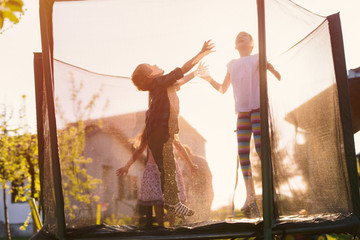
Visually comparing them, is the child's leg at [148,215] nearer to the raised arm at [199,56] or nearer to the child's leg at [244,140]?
the child's leg at [244,140]

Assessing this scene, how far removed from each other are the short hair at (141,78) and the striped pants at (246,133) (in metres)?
0.61

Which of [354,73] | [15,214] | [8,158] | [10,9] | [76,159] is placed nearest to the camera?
[10,9]

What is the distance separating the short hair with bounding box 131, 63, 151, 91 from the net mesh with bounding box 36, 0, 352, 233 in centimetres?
5

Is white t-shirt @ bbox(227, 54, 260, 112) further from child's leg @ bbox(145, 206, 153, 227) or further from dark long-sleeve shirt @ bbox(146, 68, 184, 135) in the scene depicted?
child's leg @ bbox(145, 206, 153, 227)

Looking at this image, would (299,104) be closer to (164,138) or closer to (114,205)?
(164,138)

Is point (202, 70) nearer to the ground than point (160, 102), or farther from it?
farther from it

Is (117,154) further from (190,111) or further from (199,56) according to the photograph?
(199,56)

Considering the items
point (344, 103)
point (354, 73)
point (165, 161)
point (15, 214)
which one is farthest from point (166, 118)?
point (15, 214)

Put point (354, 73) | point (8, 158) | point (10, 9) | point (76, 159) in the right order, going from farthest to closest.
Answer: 1. point (8, 158)
2. point (354, 73)
3. point (76, 159)
4. point (10, 9)

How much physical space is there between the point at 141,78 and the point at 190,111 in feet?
1.20

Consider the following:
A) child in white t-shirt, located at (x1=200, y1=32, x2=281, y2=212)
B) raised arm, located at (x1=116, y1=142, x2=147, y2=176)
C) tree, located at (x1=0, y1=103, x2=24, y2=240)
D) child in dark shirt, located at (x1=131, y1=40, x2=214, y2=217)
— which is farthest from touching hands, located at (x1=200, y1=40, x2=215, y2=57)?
tree, located at (x1=0, y1=103, x2=24, y2=240)

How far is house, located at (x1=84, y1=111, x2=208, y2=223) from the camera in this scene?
245 centimetres

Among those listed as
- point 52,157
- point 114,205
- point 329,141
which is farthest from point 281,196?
point 52,157

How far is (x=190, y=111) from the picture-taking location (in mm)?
2508
